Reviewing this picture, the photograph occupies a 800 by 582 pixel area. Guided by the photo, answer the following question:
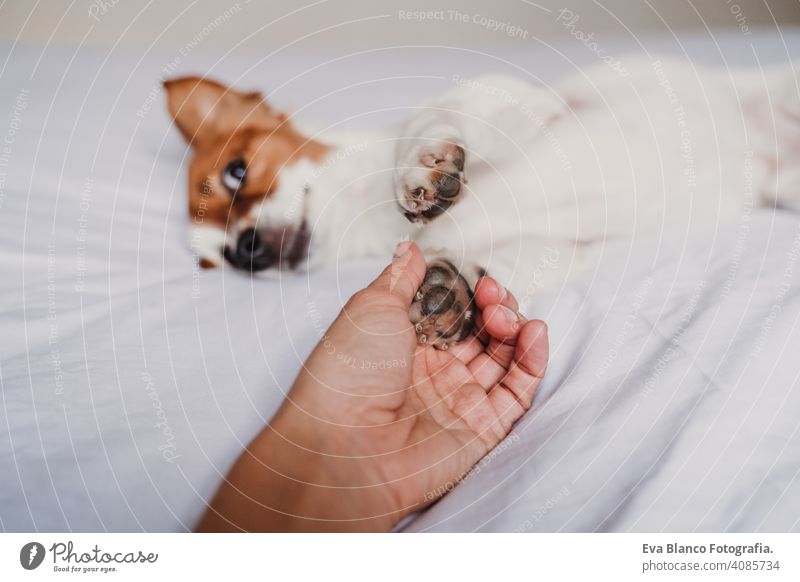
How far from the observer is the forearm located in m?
0.63

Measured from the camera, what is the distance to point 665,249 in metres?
0.83

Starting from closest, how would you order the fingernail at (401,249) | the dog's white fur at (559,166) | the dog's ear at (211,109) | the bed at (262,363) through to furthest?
the bed at (262,363) → the fingernail at (401,249) → the dog's white fur at (559,166) → the dog's ear at (211,109)

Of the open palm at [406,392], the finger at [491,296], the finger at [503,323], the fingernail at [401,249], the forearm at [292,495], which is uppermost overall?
the fingernail at [401,249]

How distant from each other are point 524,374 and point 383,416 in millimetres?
165

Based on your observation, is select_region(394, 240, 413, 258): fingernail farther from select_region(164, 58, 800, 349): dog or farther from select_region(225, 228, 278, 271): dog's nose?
select_region(225, 228, 278, 271): dog's nose

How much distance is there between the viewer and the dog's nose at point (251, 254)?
3.12 feet

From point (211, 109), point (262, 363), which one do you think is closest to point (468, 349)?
point (262, 363)

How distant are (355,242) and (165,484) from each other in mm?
469

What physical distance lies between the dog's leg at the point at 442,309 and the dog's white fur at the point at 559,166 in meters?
0.07

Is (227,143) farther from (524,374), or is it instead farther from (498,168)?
(524,374)

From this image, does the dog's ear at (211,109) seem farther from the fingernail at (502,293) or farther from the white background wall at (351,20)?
the fingernail at (502,293)

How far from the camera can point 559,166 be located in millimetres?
984

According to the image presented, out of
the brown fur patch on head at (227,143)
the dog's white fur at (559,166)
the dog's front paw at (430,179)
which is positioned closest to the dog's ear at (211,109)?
the brown fur patch on head at (227,143)
